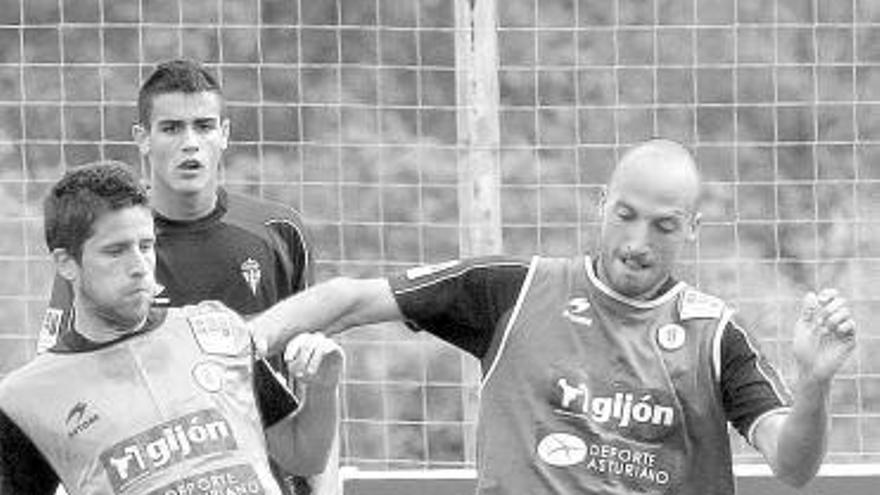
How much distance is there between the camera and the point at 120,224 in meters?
6.14

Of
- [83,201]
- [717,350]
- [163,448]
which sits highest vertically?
[83,201]

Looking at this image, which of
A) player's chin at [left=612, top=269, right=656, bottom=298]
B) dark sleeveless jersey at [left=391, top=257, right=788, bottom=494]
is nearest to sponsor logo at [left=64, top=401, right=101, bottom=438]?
dark sleeveless jersey at [left=391, top=257, right=788, bottom=494]

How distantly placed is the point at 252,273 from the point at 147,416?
4.77 ft

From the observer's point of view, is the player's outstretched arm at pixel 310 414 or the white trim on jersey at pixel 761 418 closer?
the player's outstretched arm at pixel 310 414

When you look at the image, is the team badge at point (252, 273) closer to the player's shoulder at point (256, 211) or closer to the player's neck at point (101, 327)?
the player's shoulder at point (256, 211)

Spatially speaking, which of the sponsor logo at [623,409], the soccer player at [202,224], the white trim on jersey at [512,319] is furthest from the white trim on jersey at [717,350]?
the soccer player at [202,224]

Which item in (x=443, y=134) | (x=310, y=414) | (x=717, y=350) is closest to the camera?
(x=310, y=414)

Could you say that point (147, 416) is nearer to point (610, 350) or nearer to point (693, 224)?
point (610, 350)

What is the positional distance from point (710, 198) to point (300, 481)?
3723mm

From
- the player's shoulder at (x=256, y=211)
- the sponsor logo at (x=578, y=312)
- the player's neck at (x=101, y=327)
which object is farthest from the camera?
the player's shoulder at (x=256, y=211)

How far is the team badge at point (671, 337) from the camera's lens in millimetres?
6574

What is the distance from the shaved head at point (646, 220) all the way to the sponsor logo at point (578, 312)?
0.08 meters

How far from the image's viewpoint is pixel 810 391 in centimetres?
614

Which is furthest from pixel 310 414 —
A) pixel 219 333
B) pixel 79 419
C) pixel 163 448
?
pixel 79 419
